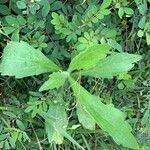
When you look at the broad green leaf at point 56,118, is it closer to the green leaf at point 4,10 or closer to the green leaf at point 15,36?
the green leaf at point 15,36

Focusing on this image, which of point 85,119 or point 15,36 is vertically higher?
point 15,36

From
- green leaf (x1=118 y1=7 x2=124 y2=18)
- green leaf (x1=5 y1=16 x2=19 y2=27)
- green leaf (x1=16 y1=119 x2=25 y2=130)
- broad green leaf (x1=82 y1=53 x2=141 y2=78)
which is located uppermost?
green leaf (x1=118 y1=7 x2=124 y2=18)

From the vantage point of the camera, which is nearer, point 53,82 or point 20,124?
point 53,82

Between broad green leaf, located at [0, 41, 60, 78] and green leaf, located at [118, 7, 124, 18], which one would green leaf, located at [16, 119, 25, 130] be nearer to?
broad green leaf, located at [0, 41, 60, 78]

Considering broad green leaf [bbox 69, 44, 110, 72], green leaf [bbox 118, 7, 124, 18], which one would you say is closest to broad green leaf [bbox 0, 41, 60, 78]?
broad green leaf [bbox 69, 44, 110, 72]

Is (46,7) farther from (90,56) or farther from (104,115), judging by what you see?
(104,115)

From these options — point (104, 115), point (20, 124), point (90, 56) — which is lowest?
point (20, 124)

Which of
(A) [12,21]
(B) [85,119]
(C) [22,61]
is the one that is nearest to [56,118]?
(B) [85,119]
